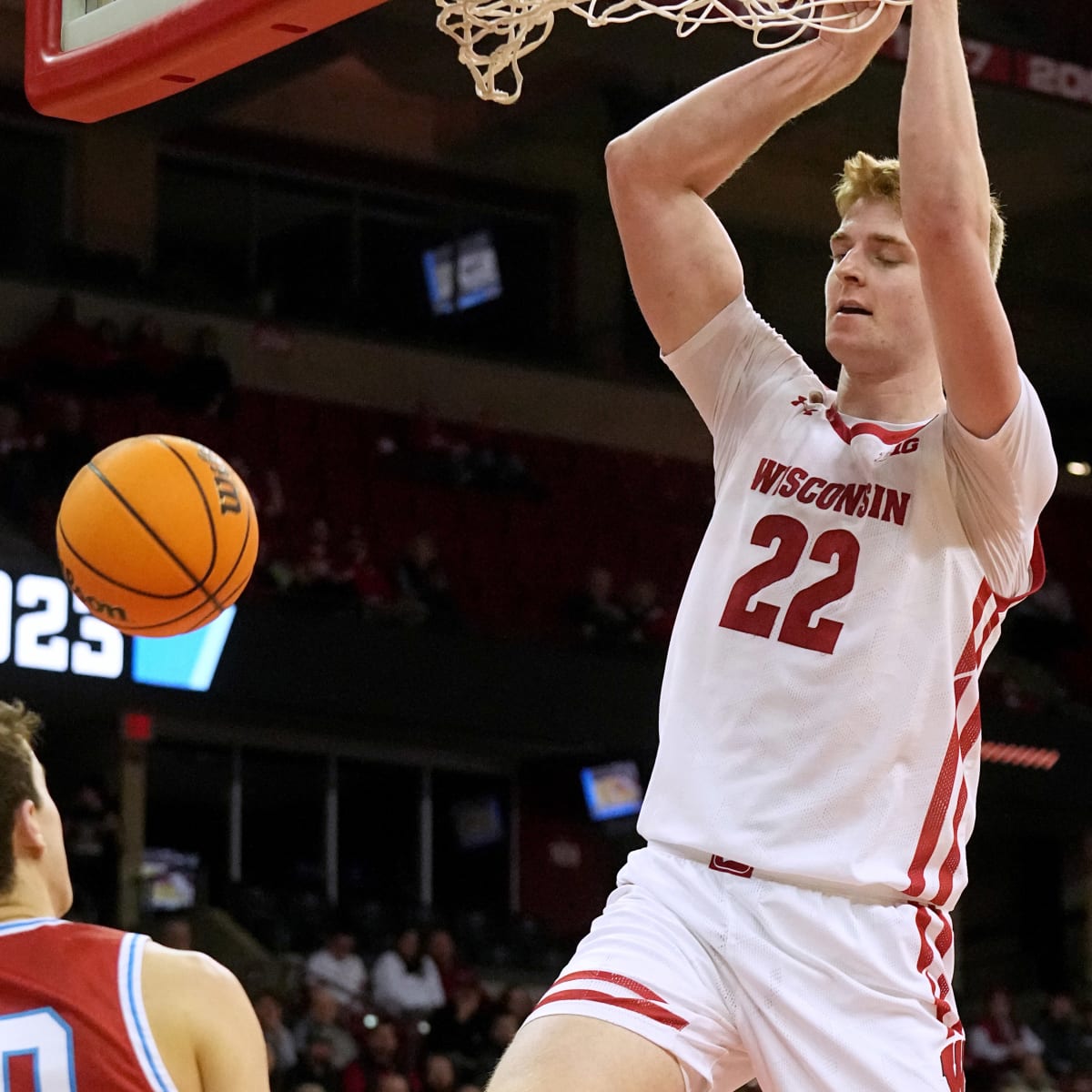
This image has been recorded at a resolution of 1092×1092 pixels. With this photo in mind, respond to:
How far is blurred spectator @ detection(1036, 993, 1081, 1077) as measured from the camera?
1658 cm

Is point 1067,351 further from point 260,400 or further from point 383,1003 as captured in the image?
point 383,1003

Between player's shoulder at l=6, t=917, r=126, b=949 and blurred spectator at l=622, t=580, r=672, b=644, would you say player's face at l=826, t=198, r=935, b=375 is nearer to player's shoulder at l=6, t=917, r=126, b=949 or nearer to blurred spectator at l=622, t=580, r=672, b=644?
player's shoulder at l=6, t=917, r=126, b=949

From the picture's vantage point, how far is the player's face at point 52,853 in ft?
11.0

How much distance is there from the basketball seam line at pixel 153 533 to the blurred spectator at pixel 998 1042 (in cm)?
1173

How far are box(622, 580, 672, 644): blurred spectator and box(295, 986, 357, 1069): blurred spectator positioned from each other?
502 cm

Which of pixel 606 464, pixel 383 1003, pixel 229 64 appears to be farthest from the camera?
pixel 606 464


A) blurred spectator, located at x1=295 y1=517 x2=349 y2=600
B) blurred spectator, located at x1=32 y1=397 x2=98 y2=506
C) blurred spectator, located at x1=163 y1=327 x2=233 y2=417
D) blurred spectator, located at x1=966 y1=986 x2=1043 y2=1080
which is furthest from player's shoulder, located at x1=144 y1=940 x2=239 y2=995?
blurred spectator, located at x1=163 y1=327 x2=233 y2=417

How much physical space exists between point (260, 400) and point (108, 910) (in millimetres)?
5256

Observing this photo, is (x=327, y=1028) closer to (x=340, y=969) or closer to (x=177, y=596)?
(x=340, y=969)

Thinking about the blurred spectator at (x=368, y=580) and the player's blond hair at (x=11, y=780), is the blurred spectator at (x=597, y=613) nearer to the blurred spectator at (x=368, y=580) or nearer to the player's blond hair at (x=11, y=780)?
the blurred spectator at (x=368, y=580)

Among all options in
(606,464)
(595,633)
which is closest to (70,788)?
(595,633)

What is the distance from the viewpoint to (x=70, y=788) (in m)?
16.1

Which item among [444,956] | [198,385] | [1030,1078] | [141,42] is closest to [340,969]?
Answer: [444,956]

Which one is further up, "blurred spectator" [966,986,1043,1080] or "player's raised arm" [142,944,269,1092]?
"player's raised arm" [142,944,269,1092]
